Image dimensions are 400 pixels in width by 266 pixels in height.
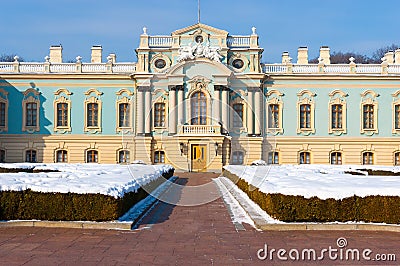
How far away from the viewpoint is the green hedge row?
9125 mm

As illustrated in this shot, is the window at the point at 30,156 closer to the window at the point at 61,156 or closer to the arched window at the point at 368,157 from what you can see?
the window at the point at 61,156

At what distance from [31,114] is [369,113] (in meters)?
22.5

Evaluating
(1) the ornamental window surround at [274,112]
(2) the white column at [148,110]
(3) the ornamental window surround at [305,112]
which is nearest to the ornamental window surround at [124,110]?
(2) the white column at [148,110]

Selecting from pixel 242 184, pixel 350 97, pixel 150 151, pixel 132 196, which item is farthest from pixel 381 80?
pixel 132 196

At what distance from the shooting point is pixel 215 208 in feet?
40.1

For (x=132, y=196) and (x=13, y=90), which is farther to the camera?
(x=13, y=90)

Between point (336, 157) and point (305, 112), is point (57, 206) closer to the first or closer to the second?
point (305, 112)

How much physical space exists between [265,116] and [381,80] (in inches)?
317

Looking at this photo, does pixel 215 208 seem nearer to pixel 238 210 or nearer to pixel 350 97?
pixel 238 210

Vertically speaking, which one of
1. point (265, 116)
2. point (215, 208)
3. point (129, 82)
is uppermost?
point (129, 82)

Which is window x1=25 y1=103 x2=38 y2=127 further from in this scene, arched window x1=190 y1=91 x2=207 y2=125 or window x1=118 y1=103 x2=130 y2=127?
arched window x1=190 y1=91 x2=207 y2=125

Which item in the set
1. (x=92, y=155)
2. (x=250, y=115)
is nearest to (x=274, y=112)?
(x=250, y=115)

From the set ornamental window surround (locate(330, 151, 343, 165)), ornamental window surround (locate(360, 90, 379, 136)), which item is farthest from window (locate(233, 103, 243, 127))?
ornamental window surround (locate(360, 90, 379, 136))

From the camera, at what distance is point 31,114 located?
3294 centimetres
